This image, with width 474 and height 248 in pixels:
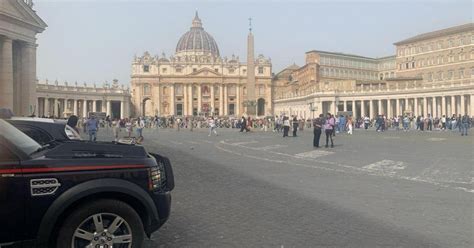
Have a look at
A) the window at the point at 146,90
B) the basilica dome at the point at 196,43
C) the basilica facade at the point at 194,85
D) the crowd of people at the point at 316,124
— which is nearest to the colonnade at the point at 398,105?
the crowd of people at the point at 316,124

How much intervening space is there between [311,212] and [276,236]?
151 cm

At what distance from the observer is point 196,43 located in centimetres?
13850

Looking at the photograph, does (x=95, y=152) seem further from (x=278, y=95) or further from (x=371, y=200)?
(x=278, y=95)

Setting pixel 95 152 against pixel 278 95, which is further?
pixel 278 95

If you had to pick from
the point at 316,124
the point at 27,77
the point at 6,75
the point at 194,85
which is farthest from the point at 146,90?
the point at 316,124

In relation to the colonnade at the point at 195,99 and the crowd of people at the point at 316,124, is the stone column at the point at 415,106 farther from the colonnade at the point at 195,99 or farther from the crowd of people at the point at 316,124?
the colonnade at the point at 195,99

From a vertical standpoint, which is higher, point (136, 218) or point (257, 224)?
point (136, 218)

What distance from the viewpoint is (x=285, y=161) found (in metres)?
14.9

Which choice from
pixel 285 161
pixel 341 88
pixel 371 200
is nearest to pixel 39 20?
pixel 285 161

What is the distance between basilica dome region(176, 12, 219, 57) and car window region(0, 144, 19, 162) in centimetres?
13321

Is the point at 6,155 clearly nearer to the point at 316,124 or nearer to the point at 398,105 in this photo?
the point at 316,124

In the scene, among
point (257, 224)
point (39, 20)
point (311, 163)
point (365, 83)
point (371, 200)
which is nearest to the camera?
point (257, 224)

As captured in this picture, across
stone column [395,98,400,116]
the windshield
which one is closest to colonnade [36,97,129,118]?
stone column [395,98,400,116]

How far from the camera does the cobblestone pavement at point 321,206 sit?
558 cm
